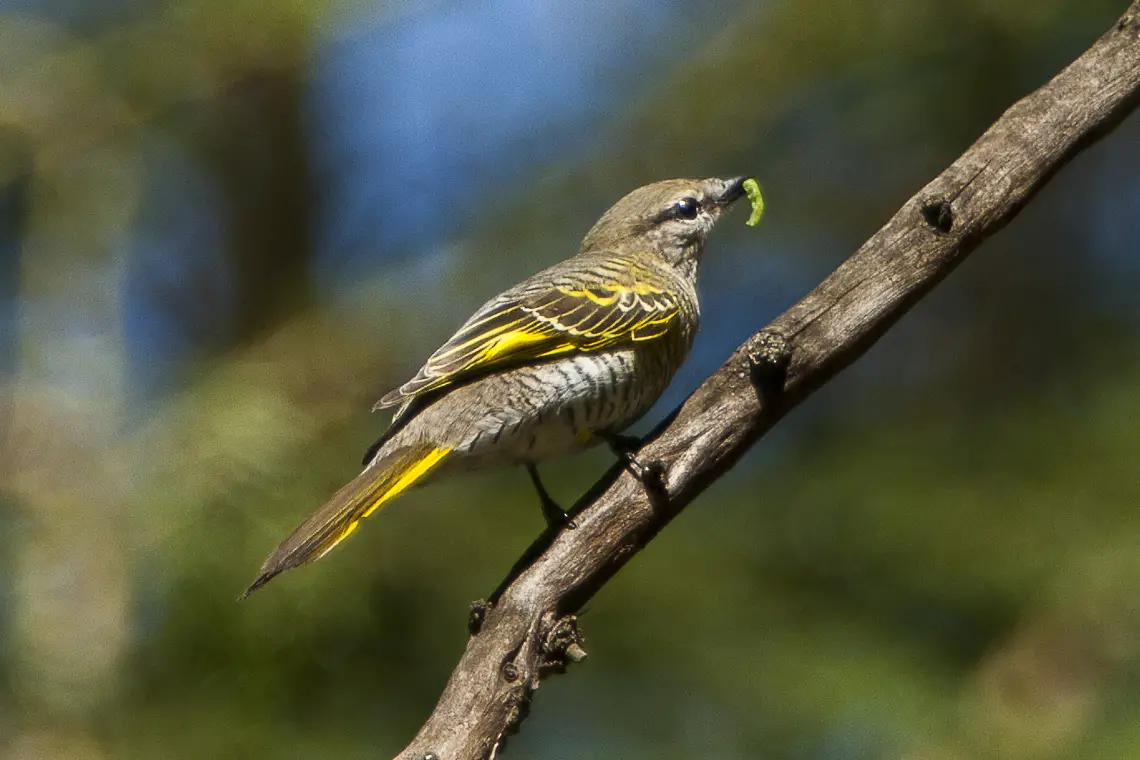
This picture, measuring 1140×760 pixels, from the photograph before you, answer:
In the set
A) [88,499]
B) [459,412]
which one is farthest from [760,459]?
[88,499]

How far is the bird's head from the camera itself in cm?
543

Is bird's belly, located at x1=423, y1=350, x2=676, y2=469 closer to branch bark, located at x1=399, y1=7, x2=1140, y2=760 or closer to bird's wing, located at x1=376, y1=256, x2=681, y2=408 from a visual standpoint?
bird's wing, located at x1=376, y1=256, x2=681, y2=408

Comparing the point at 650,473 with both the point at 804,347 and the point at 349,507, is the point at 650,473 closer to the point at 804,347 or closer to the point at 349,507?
the point at 804,347

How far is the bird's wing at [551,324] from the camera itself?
4.12 meters

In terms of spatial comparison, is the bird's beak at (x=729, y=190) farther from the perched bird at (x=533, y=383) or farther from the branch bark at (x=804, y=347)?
the branch bark at (x=804, y=347)

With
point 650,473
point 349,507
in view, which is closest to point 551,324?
point 349,507

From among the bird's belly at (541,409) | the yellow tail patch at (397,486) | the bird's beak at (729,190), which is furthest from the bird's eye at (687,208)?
the yellow tail patch at (397,486)

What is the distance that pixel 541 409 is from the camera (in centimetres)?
411

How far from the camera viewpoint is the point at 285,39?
20.3 feet

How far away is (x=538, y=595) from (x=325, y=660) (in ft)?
8.28

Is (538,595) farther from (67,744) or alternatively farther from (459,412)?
(67,744)

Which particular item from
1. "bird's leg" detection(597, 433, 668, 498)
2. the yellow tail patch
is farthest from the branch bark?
the yellow tail patch

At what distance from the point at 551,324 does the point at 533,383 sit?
292 mm

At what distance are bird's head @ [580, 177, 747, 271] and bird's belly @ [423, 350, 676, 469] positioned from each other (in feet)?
4.17
